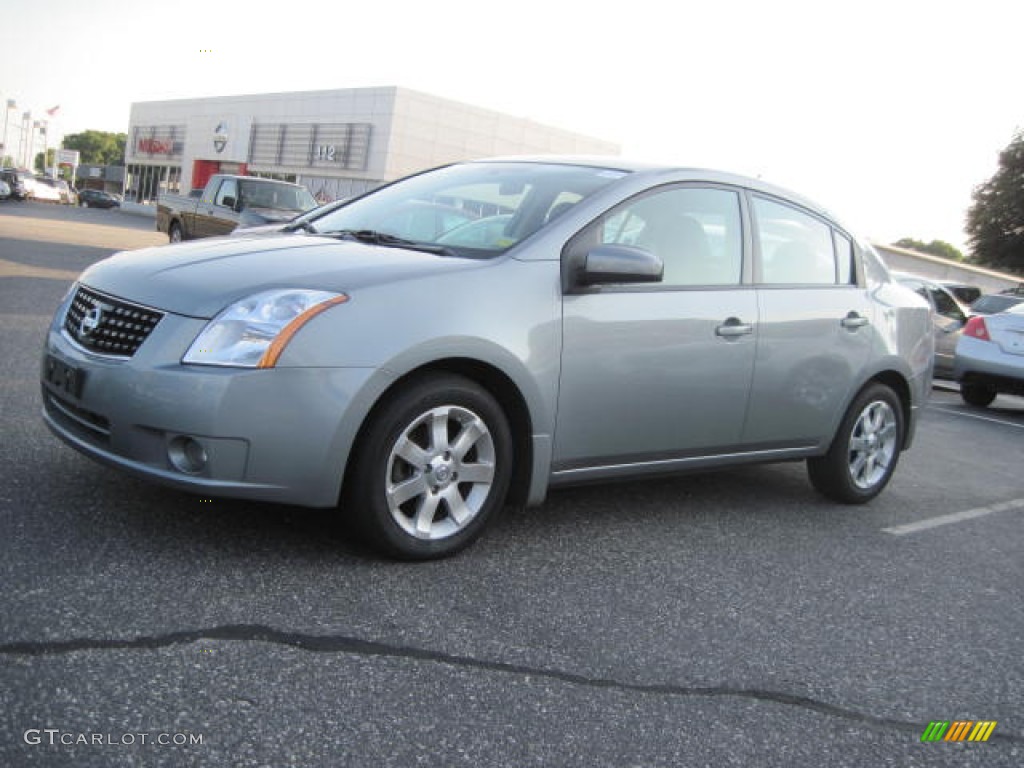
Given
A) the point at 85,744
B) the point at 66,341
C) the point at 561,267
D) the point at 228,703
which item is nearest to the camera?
the point at 85,744

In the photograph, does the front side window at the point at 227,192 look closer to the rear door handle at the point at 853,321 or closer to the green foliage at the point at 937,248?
the rear door handle at the point at 853,321

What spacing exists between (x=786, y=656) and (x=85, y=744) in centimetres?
214

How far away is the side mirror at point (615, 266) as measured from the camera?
155 inches

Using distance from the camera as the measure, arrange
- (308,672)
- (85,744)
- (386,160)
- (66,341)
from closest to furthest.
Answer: (85,744) → (308,672) → (66,341) → (386,160)

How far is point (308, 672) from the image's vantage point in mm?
2750

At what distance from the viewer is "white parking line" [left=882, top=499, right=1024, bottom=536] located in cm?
525

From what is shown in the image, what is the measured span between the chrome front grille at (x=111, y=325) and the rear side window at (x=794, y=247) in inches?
110

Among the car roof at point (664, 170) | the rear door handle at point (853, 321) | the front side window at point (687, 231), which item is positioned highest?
the car roof at point (664, 170)

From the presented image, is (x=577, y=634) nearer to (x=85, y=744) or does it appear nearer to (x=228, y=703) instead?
(x=228, y=703)

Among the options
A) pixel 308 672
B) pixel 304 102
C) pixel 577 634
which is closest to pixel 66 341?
pixel 308 672

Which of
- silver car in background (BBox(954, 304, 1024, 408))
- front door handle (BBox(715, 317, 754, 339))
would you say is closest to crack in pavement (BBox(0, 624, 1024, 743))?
front door handle (BBox(715, 317, 754, 339))


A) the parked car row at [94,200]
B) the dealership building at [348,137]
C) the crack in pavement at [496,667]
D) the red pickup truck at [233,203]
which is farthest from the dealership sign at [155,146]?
the crack in pavement at [496,667]

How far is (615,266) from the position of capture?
3.93 metres

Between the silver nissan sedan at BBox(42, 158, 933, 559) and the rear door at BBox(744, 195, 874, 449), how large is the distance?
0.01 metres
